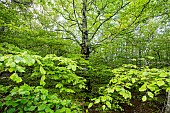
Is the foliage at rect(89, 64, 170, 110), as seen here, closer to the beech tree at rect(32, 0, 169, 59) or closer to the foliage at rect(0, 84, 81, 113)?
the foliage at rect(0, 84, 81, 113)

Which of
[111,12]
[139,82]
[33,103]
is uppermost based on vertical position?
[111,12]

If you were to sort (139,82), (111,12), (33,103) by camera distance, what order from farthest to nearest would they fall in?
(111,12)
(139,82)
(33,103)

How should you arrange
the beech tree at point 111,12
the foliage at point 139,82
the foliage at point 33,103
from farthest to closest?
the beech tree at point 111,12
the foliage at point 33,103
the foliage at point 139,82

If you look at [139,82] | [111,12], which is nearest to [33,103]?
[139,82]

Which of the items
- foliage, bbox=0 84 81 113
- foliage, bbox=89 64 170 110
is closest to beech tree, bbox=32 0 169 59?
foliage, bbox=89 64 170 110

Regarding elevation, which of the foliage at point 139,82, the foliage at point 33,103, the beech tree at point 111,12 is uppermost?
the beech tree at point 111,12

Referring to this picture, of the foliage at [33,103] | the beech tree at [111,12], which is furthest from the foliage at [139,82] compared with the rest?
the beech tree at [111,12]

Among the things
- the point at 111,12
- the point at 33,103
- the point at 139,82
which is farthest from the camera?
the point at 111,12

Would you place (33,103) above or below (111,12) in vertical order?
below

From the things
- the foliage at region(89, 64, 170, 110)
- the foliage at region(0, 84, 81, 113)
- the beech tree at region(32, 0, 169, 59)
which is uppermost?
the beech tree at region(32, 0, 169, 59)

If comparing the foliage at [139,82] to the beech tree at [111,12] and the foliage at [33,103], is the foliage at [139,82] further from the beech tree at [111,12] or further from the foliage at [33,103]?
the beech tree at [111,12]

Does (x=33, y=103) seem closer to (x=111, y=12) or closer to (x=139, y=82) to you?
(x=139, y=82)

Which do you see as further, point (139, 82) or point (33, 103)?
point (139, 82)

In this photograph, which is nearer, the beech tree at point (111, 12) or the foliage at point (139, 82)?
the foliage at point (139, 82)
